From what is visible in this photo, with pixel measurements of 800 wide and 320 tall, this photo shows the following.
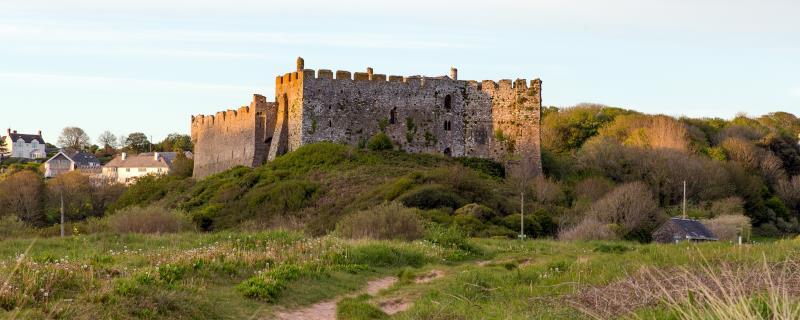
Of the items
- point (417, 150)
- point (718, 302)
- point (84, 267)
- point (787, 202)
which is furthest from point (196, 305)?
point (787, 202)

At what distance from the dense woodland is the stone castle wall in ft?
6.94

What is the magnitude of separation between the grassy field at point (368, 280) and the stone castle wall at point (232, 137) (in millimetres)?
32382

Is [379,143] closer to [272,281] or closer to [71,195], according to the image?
[71,195]

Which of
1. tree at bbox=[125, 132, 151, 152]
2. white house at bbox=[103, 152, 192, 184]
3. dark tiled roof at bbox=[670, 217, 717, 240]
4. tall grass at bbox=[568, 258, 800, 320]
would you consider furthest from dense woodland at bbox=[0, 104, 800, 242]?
tree at bbox=[125, 132, 151, 152]

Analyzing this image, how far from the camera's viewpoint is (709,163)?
64438mm

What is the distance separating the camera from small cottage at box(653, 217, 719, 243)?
41969mm

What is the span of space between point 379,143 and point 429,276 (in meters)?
36.0

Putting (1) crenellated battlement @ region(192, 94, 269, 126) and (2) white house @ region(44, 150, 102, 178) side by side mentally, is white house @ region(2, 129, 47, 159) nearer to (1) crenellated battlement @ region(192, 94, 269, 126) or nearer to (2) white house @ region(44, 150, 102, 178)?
(2) white house @ region(44, 150, 102, 178)

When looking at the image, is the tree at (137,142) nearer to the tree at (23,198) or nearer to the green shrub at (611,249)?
the tree at (23,198)

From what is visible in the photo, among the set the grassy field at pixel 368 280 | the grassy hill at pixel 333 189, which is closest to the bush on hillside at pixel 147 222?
the grassy hill at pixel 333 189

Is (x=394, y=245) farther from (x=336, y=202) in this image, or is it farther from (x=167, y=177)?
(x=167, y=177)

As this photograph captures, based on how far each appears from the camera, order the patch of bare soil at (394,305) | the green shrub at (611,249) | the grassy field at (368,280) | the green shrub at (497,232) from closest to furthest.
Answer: the grassy field at (368,280), the patch of bare soil at (394,305), the green shrub at (611,249), the green shrub at (497,232)

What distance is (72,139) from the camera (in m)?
156

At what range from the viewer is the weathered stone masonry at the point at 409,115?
5816cm
